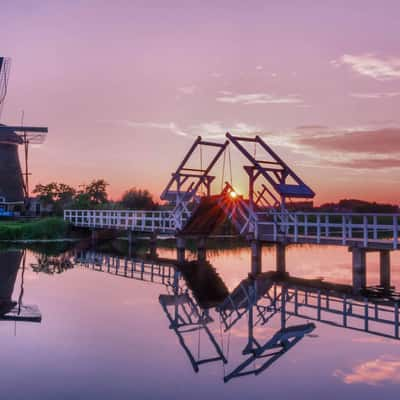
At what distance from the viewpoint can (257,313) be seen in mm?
12656

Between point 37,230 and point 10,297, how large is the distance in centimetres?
2446

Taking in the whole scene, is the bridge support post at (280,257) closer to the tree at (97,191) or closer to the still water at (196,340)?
the still water at (196,340)

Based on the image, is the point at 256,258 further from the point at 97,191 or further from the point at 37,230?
the point at 97,191

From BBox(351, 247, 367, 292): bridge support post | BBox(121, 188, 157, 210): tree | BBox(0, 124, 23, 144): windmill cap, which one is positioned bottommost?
BBox(351, 247, 367, 292): bridge support post

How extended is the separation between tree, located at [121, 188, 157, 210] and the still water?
126 feet

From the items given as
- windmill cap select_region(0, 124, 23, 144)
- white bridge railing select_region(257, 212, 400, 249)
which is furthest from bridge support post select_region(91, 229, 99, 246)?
white bridge railing select_region(257, 212, 400, 249)

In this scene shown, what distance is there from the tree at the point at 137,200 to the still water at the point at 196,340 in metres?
38.4

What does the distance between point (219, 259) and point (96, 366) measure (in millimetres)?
18385

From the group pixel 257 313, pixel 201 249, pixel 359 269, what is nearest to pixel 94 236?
pixel 201 249

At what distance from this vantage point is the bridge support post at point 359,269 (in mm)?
17195

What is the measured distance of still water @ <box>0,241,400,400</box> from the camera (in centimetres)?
762

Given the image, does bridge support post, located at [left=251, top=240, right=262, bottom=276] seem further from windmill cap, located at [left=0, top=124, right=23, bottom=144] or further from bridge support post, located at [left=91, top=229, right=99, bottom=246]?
windmill cap, located at [left=0, top=124, right=23, bottom=144]

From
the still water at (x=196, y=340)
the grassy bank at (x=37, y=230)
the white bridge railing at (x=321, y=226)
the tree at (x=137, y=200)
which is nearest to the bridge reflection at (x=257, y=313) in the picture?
the still water at (x=196, y=340)

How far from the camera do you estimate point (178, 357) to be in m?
9.16
